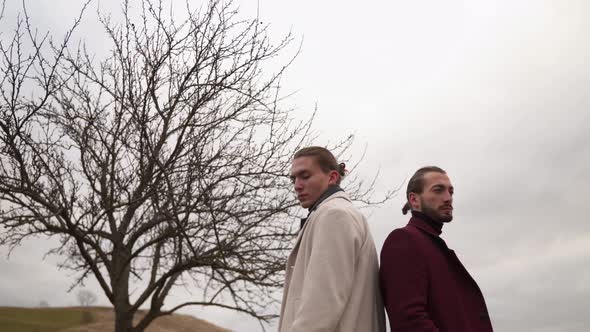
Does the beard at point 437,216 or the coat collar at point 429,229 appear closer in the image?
the coat collar at point 429,229

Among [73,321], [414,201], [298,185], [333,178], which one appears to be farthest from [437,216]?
[73,321]

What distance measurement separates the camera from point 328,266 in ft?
9.73

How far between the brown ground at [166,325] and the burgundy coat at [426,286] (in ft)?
75.3

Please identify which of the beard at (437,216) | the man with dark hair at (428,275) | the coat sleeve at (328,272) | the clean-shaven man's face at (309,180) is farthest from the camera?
the beard at (437,216)

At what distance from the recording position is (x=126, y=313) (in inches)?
399

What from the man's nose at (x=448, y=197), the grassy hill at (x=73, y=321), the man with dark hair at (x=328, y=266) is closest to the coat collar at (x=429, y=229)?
the man's nose at (x=448, y=197)

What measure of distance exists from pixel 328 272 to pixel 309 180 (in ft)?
2.37

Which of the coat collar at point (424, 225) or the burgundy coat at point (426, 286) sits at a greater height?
the coat collar at point (424, 225)

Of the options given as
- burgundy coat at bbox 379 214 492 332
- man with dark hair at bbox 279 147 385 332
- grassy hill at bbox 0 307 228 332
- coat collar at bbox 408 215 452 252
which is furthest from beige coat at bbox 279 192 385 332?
grassy hill at bbox 0 307 228 332

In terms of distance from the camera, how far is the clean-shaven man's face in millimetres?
3467

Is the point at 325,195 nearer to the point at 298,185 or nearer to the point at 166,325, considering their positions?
the point at 298,185

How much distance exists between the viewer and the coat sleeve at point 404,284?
9.57 ft

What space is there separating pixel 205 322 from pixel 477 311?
31.0m

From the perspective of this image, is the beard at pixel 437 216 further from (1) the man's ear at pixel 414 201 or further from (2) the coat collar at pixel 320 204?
(2) the coat collar at pixel 320 204
